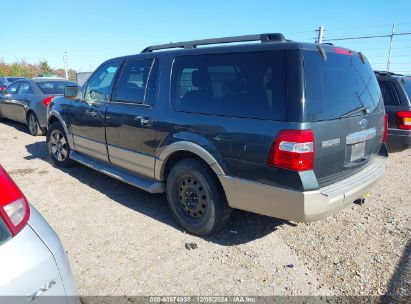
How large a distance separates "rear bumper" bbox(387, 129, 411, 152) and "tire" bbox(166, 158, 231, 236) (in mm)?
4111

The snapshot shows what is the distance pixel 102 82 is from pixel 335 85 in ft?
10.5

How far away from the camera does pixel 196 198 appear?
3.46m

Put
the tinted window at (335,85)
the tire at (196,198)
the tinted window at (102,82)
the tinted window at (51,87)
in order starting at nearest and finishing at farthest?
the tinted window at (335,85), the tire at (196,198), the tinted window at (102,82), the tinted window at (51,87)

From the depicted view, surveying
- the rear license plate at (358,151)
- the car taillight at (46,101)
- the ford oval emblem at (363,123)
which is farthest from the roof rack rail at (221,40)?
the car taillight at (46,101)

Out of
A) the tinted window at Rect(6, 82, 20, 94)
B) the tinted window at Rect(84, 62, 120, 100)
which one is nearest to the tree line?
the tinted window at Rect(6, 82, 20, 94)

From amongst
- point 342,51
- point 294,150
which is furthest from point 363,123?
point 294,150

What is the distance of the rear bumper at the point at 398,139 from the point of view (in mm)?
5655

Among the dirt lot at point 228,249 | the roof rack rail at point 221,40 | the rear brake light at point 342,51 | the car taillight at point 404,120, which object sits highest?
the roof rack rail at point 221,40

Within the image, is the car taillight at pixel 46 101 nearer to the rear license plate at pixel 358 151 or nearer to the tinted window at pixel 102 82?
the tinted window at pixel 102 82

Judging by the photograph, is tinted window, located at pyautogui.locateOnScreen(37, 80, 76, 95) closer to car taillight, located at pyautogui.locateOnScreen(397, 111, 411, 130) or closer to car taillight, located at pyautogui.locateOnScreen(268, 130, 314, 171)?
car taillight, located at pyautogui.locateOnScreen(268, 130, 314, 171)

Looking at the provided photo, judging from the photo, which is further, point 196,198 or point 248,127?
point 196,198

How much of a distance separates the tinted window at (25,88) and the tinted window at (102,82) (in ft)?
15.8

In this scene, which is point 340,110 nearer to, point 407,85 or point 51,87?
point 407,85

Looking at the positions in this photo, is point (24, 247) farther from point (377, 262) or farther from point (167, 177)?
point (377, 262)
